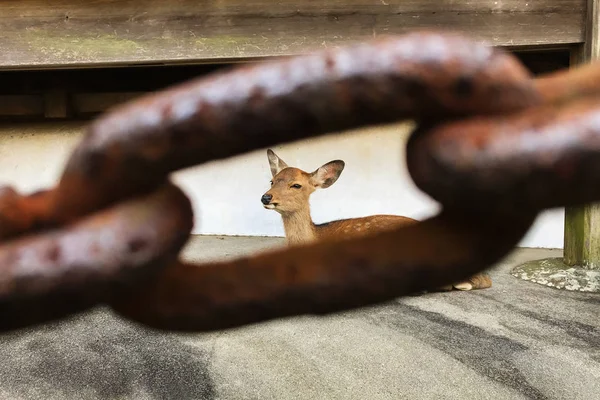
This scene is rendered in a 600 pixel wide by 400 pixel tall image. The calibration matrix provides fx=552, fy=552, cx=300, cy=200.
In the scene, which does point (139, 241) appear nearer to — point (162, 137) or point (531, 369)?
point (162, 137)

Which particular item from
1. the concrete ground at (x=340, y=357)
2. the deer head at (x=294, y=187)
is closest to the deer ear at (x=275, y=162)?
the deer head at (x=294, y=187)

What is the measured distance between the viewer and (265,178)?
4117mm

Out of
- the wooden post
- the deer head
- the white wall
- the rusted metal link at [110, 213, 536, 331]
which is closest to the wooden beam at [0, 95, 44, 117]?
the white wall

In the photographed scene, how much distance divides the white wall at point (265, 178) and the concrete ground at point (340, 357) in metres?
1.73

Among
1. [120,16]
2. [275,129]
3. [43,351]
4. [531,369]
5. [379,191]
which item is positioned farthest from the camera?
[379,191]

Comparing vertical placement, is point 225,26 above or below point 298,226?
above

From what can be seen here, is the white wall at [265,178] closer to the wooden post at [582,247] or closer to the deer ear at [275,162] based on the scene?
the deer ear at [275,162]

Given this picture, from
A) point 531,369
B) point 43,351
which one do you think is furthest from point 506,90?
point 43,351

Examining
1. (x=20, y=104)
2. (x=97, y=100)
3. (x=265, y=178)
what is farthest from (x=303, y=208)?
(x=20, y=104)

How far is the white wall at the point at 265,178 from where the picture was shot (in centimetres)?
393

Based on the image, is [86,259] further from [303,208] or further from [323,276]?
[303,208]

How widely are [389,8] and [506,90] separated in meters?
2.06

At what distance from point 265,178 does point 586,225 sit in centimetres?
224

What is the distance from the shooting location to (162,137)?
222 millimetres
